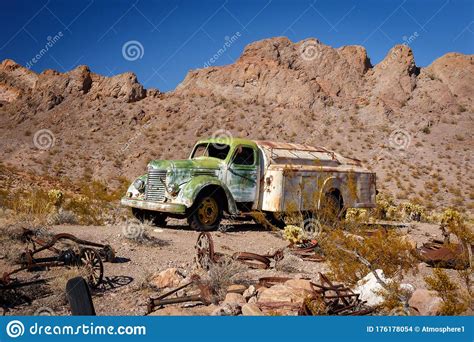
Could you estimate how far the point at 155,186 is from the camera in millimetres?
9711

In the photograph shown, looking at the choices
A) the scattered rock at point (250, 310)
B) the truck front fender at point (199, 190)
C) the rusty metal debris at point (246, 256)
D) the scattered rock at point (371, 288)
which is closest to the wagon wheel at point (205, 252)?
the rusty metal debris at point (246, 256)

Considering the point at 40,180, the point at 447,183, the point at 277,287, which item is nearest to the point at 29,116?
the point at 40,180

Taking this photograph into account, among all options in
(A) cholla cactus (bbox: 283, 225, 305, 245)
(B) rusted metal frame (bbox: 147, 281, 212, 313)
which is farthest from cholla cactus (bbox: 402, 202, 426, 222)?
(B) rusted metal frame (bbox: 147, 281, 212, 313)

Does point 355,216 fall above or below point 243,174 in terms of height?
below

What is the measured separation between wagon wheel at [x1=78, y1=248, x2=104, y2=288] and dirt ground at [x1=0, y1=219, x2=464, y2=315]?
0.14 metres

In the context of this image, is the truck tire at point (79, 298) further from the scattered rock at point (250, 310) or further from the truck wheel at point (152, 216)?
the truck wheel at point (152, 216)

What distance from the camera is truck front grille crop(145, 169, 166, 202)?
9586 mm

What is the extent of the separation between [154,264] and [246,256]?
4.84 ft

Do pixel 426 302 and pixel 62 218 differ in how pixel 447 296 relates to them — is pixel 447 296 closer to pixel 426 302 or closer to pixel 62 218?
pixel 426 302

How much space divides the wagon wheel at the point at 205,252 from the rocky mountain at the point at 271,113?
19642mm

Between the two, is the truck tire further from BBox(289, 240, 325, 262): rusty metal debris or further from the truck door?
the truck door

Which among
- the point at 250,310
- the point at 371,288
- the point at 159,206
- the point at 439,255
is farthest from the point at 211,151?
the point at 250,310

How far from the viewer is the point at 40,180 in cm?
2180

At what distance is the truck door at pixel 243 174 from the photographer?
1012 centimetres
